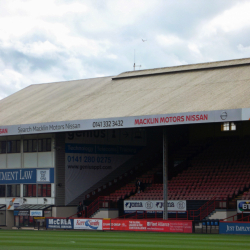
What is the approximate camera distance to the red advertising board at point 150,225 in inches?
1300

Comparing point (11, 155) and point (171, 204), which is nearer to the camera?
point (171, 204)

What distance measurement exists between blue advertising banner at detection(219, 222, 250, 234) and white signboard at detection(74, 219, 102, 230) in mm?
8659

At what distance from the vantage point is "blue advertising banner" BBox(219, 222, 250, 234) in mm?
30681

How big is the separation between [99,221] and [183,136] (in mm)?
19215

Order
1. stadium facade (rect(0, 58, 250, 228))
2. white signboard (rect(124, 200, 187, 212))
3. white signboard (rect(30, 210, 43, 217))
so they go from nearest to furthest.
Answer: stadium facade (rect(0, 58, 250, 228))
white signboard (rect(124, 200, 187, 212))
white signboard (rect(30, 210, 43, 217))

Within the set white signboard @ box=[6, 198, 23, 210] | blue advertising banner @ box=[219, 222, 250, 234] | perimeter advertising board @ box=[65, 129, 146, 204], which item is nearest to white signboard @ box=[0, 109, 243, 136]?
perimeter advertising board @ box=[65, 129, 146, 204]

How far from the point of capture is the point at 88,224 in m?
36.9

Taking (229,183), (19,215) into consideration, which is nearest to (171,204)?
(229,183)

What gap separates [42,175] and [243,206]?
1728 cm

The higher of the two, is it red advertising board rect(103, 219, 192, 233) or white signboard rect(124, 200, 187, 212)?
white signboard rect(124, 200, 187, 212)

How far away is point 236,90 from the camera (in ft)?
122

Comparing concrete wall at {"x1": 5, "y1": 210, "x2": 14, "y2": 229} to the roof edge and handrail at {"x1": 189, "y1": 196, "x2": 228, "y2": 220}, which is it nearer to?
the roof edge

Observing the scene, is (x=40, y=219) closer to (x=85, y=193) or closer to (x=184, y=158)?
(x=85, y=193)

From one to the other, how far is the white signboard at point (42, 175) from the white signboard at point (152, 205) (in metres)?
7.02
